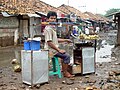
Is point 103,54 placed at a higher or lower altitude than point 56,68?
lower

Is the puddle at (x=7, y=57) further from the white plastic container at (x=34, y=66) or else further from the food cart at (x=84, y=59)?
the white plastic container at (x=34, y=66)

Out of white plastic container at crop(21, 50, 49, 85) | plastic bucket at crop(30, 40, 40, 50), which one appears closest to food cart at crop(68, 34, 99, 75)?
white plastic container at crop(21, 50, 49, 85)

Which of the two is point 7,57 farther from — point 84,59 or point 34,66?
point 34,66

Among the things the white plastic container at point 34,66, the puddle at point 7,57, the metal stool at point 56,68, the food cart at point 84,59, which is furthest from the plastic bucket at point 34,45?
the puddle at point 7,57

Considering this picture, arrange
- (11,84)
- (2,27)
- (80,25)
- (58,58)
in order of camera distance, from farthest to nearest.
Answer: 1. (80,25)
2. (2,27)
3. (58,58)
4. (11,84)

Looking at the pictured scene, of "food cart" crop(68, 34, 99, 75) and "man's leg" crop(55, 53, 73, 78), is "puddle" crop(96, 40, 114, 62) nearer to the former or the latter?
"food cart" crop(68, 34, 99, 75)

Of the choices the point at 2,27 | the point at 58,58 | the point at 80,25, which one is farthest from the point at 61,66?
the point at 80,25

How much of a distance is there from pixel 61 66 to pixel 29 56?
Result: 1.70 metres

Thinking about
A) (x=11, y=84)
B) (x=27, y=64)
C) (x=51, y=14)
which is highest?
(x=51, y=14)

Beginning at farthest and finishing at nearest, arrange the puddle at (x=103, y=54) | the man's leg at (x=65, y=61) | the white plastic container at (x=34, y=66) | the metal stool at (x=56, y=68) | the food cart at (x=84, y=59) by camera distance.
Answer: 1. the puddle at (x=103, y=54)
2. the food cart at (x=84, y=59)
3. the metal stool at (x=56, y=68)
4. the man's leg at (x=65, y=61)
5. the white plastic container at (x=34, y=66)

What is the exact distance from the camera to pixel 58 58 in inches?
280

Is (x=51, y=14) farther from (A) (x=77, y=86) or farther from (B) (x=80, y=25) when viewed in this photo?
(B) (x=80, y=25)

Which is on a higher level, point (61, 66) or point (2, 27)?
point (2, 27)

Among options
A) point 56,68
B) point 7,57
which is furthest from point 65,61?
point 7,57
